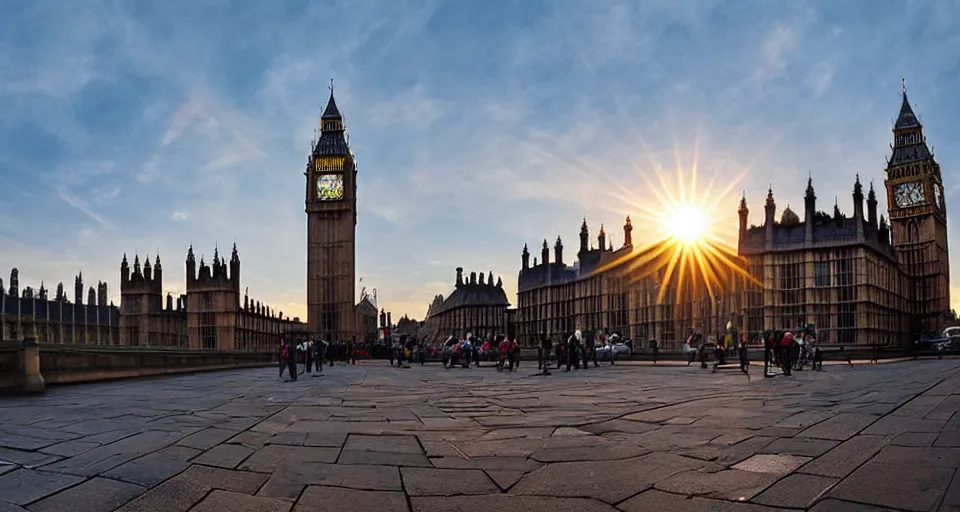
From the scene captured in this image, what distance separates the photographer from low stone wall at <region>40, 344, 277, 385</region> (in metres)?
18.2

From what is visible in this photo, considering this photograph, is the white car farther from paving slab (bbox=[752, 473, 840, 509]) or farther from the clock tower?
the clock tower

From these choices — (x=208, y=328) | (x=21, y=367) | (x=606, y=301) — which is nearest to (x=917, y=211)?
(x=606, y=301)

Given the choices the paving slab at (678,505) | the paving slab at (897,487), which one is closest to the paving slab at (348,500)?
the paving slab at (678,505)

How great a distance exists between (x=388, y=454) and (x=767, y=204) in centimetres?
7019

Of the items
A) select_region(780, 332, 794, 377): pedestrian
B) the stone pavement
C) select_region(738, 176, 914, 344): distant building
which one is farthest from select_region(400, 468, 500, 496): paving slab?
select_region(738, 176, 914, 344): distant building

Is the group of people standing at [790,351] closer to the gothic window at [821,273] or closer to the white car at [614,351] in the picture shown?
the white car at [614,351]

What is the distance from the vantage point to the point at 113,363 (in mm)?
22172

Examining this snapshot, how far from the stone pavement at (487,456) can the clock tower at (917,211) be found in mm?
104411

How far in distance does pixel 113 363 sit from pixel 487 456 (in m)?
17.8

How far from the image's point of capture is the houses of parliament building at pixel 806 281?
68.9 metres

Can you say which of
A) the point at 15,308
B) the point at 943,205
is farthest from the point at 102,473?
the point at 943,205

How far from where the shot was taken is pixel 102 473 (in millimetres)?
6645

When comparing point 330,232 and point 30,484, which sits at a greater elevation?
point 330,232

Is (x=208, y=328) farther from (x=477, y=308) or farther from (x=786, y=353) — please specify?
(x=786, y=353)
